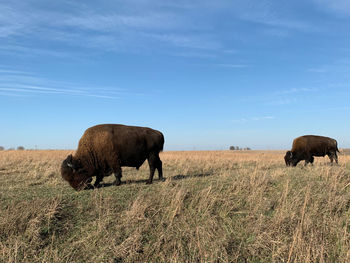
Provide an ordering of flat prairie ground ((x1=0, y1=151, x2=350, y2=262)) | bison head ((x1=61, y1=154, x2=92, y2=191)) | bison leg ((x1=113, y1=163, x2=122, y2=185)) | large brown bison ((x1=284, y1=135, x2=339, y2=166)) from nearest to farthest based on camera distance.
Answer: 1. flat prairie ground ((x1=0, y1=151, x2=350, y2=262))
2. bison head ((x1=61, y1=154, x2=92, y2=191))
3. bison leg ((x1=113, y1=163, x2=122, y2=185))
4. large brown bison ((x1=284, y1=135, x2=339, y2=166))

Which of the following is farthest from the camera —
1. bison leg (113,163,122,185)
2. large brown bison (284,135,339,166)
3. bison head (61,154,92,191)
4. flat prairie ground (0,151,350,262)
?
large brown bison (284,135,339,166)

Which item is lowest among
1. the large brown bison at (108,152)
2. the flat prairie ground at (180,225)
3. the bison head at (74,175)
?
the flat prairie ground at (180,225)

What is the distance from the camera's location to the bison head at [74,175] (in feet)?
28.9

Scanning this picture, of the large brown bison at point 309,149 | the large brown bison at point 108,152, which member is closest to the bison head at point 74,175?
the large brown bison at point 108,152

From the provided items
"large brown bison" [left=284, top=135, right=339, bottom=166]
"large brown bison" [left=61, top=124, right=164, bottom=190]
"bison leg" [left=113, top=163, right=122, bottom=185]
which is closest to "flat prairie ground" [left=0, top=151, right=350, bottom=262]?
"bison leg" [left=113, top=163, right=122, bottom=185]

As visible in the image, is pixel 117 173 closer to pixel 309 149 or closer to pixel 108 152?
pixel 108 152

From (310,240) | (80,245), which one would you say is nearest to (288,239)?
(310,240)

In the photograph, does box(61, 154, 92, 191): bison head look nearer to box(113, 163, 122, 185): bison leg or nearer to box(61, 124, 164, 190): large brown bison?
box(61, 124, 164, 190): large brown bison

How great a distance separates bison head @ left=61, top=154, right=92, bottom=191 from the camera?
28.9 ft

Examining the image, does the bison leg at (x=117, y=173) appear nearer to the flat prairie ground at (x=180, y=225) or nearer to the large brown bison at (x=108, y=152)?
the large brown bison at (x=108, y=152)

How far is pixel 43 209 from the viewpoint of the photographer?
6.45m

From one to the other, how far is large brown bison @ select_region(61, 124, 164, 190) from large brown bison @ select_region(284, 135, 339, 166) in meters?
12.1

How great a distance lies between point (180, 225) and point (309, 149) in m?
15.1

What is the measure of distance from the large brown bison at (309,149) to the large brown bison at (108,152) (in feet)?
39.6
